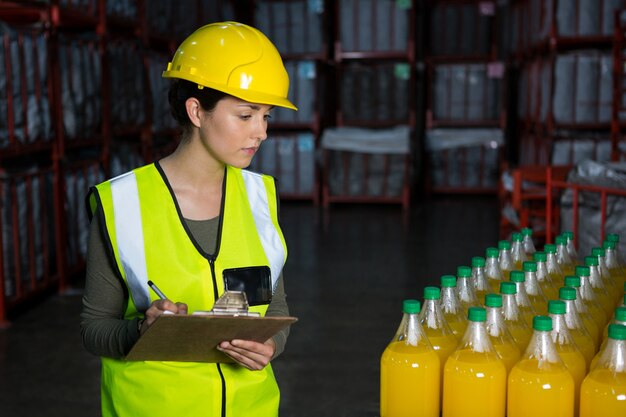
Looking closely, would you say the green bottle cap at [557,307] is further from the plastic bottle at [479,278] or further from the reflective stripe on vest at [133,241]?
the reflective stripe on vest at [133,241]

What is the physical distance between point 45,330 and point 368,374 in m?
2.73

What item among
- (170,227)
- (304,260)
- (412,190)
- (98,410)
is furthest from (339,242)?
(170,227)

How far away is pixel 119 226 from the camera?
2213mm

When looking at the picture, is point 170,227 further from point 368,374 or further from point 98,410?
point 368,374

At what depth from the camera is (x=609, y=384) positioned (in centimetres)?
184

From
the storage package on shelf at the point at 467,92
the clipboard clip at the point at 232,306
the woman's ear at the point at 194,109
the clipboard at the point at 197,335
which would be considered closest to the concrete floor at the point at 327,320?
the clipboard at the point at 197,335

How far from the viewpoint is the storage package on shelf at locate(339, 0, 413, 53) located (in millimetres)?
12680

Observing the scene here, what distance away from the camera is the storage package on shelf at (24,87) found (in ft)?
20.4

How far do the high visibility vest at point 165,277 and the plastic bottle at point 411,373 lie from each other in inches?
16.7

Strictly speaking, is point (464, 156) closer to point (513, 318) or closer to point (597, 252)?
point (597, 252)

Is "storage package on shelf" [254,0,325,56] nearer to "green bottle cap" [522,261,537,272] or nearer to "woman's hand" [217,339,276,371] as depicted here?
"green bottle cap" [522,261,537,272]

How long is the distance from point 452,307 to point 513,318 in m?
0.19

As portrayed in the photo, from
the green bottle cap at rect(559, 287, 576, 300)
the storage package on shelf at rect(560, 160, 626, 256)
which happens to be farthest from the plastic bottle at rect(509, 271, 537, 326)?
the storage package on shelf at rect(560, 160, 626, 256)

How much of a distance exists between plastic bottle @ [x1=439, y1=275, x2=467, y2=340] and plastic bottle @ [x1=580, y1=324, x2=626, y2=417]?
50 cm
